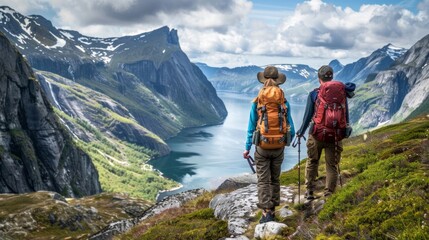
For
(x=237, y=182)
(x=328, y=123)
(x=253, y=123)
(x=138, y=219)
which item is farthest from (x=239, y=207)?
(x=138, y=219)

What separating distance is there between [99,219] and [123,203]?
1534cm

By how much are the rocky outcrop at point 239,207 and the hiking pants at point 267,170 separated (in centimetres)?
114

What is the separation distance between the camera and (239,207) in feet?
51.6

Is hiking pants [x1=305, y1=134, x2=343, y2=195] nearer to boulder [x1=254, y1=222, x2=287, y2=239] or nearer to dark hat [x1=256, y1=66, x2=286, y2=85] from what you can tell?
dark hat [x1=256, y1=66, x2=286, y2=85]

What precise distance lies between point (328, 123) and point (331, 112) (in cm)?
40

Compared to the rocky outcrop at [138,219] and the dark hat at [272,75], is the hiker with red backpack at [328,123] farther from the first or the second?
the rocky outcrop at [138,219]

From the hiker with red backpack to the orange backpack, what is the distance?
63.0 inches

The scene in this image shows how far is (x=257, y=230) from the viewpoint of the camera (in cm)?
1192

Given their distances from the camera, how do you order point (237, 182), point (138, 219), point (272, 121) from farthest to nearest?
point (138, 219)
point (237, 182)
point (272, 121)

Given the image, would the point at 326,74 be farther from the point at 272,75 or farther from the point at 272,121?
the point at 272,121

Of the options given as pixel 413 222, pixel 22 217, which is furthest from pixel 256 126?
pixel 22 217

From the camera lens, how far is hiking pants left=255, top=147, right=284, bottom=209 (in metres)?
13.4

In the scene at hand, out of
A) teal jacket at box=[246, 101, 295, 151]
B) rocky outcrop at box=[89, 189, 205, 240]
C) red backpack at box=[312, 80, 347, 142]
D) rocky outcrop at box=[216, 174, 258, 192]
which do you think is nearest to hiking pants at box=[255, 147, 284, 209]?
teal jacket at box=[246, 101, 295, 151]

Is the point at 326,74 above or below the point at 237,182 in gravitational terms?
above
